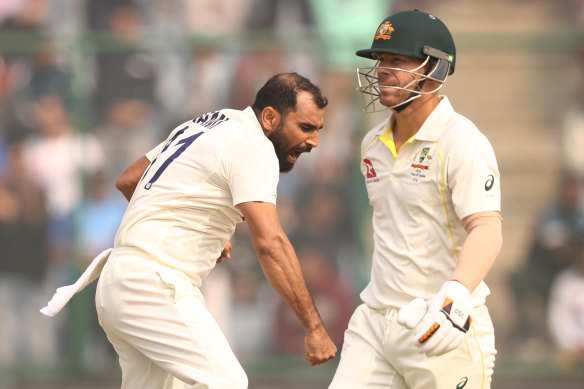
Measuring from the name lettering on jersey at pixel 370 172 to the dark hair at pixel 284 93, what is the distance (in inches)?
14.6

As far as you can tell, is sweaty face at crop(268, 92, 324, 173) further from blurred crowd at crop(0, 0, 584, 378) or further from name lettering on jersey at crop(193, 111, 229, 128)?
blurred crowd at crop(0, 0, 584, 378)

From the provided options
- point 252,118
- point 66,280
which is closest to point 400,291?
point 252,118

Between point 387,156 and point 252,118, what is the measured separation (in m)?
0.72

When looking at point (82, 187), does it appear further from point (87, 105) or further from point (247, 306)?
point (247, 306)

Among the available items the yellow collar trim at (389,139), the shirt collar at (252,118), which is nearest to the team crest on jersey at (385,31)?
the yellow collar trim at (389,139)

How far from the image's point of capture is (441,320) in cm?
411

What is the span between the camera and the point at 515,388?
946cm

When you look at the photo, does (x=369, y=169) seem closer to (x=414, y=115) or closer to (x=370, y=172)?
(x=370, y=172)

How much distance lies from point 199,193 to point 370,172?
890mm

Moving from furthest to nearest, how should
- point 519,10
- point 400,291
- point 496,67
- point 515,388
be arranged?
1. point 519,10
2. point 496,67
3. point 515,388
4. point 400,291

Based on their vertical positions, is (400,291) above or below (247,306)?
above

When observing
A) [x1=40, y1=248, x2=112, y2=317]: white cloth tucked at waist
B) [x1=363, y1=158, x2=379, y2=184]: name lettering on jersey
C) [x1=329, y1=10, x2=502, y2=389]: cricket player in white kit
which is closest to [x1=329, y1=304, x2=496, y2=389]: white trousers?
[x1=329, y1=10, x2=502, y2=389]: cricket player in white kit

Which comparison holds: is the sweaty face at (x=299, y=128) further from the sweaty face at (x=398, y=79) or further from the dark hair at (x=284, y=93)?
the sweaty face at (x=398, y=79)

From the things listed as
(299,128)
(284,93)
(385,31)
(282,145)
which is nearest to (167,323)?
(282,145)
